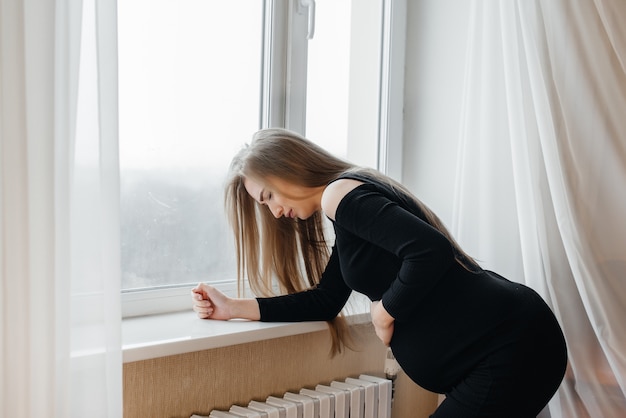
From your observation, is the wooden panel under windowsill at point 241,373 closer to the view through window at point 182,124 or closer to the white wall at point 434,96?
the view through window at point 182,124

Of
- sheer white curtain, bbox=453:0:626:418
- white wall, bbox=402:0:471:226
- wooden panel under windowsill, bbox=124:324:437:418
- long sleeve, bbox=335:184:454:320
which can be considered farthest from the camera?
white wall, bbox=402:0:471:226

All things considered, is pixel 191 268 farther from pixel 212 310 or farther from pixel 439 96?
pixel 439 96

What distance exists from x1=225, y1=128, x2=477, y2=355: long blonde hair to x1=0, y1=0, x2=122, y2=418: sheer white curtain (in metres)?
0.47

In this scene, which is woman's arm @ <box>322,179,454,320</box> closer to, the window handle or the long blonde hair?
the long blonde hair

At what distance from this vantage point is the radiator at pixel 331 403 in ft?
5.22

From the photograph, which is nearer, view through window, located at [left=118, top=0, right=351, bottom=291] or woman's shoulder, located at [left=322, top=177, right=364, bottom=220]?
woman's shoulder, located at [left=322, top=177, right=364, bottom=220]

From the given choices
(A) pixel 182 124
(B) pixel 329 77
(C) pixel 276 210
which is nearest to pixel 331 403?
(C) pixel 276 210

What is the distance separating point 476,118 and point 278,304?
0.81 meters

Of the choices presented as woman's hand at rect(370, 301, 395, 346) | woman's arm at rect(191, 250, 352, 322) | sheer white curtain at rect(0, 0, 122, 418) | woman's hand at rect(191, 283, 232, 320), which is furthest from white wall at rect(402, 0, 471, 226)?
sheer white curtain at rect(0, 0, 122, 418)

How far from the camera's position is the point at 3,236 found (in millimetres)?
1083

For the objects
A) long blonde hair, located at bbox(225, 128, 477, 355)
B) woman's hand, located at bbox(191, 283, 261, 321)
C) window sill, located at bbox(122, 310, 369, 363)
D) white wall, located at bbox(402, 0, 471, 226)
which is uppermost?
white wall, located at bbox(402, 0, 471, 226)

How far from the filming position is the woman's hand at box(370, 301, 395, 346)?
1519mm

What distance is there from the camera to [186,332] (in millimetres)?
1536

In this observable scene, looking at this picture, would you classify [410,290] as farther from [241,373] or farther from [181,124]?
[181,124]
